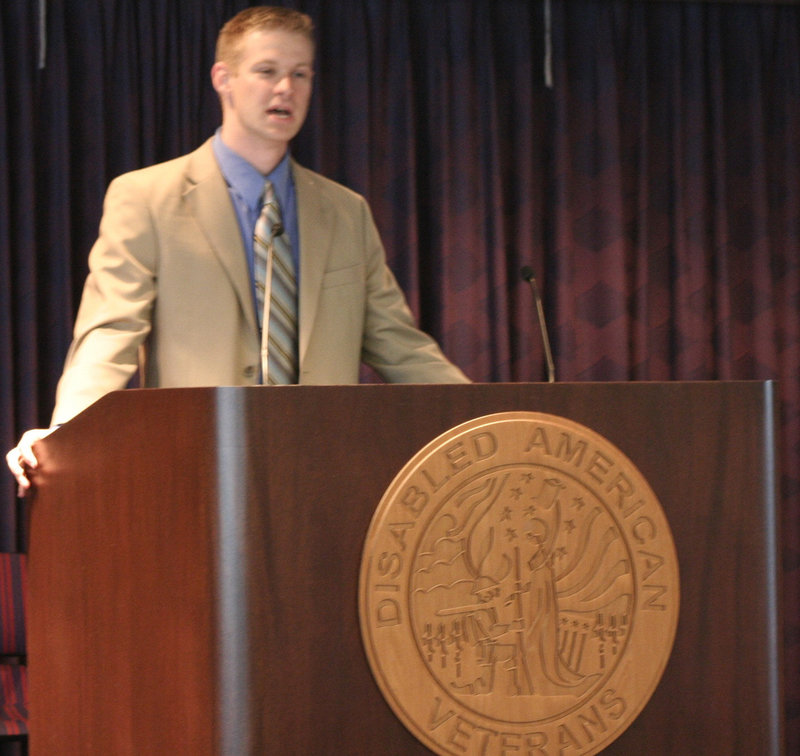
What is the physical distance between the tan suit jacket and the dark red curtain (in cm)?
153

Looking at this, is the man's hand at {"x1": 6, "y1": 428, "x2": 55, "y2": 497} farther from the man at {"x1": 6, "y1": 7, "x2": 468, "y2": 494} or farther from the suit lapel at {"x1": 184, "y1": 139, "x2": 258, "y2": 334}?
the suit lapel at {"x1": 184, "y1": 139, "x2": 258, "y2": 334}

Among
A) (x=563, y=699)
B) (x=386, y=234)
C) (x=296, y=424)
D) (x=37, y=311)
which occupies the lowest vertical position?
(x=563, y=699)

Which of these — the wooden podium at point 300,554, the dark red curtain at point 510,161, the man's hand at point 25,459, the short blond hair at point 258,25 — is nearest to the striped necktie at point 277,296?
the short blond hair at point 258,25

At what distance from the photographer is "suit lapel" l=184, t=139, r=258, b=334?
2342 mm

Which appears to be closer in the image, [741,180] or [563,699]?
[563,699]

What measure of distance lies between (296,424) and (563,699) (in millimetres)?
470

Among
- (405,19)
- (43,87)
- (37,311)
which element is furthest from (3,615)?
(405,19)

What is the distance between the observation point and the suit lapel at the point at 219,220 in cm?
234

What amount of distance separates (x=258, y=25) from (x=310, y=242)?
0.44 meters

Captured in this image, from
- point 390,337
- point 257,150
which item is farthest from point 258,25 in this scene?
point 390,337

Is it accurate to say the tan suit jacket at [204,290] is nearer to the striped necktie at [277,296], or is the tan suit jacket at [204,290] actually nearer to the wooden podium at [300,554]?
the striped necktie at [277,296]

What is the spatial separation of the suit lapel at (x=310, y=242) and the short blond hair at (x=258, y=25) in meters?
0.25

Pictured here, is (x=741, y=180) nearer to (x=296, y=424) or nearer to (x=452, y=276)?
(x=452, y=276)

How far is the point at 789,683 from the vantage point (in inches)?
170
